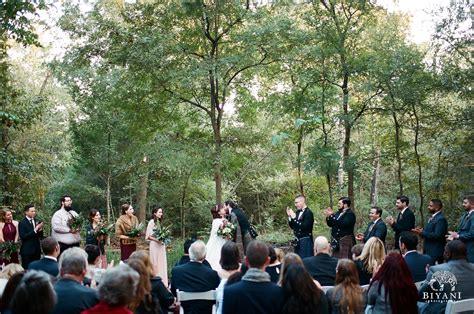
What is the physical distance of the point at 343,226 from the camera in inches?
389

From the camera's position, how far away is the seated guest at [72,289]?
3693 millimetres

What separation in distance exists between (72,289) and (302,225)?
661 centimetres

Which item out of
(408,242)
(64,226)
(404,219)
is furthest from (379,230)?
(64,226)

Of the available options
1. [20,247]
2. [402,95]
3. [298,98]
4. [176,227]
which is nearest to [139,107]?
[298,98]

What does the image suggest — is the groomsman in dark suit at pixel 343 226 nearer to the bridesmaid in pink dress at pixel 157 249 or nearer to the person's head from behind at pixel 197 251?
the bridesmaid in pink dress at pixel 157 249

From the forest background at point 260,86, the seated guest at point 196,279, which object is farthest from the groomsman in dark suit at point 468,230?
the seated guest at point 196,279

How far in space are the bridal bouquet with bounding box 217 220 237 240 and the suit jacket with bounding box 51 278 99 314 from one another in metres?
6.68

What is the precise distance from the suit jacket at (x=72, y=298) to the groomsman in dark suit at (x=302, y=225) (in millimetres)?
6400

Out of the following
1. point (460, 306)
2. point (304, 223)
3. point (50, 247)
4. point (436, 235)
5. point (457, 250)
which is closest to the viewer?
point (460, 306)

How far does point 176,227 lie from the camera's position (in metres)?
21.7

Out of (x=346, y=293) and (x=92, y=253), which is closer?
(x=346, y=293)

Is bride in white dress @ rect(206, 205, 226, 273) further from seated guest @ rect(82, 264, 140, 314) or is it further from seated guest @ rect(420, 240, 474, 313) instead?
seated guest @ rect(82, 264, 140, 314)

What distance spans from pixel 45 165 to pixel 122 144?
3646 mm

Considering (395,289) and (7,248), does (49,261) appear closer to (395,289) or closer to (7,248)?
(395,289)
